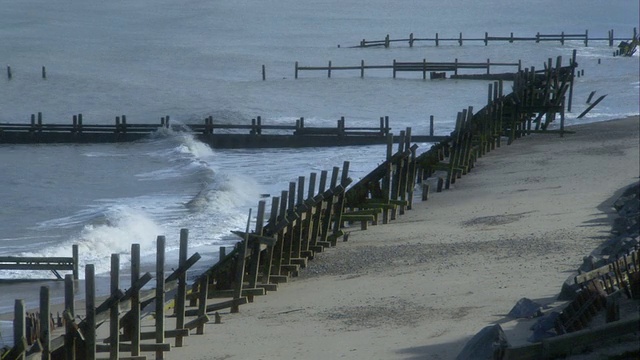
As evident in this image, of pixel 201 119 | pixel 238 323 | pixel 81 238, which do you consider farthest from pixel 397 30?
pixel 238 323

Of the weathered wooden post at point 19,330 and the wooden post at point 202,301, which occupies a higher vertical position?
the weathered wooden post at point 19,330

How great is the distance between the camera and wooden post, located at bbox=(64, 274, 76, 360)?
11195 mm

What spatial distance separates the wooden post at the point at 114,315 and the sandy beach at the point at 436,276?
97 cm

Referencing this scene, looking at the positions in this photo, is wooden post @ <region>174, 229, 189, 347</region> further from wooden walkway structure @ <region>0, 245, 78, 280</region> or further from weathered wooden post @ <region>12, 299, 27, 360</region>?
wooden walkway structure @ <region>0, 245, 78, 280</region>

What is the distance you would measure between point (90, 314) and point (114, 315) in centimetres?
45

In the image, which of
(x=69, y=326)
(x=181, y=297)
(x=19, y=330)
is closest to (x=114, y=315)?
(x=69, y=326)

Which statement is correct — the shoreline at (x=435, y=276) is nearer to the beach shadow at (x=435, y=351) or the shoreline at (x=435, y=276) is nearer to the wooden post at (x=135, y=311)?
the beach shadow at (x=435, y=351)

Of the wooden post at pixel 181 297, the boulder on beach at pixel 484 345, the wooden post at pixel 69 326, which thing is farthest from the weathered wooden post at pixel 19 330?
the boulder on beach at pixel 484 345

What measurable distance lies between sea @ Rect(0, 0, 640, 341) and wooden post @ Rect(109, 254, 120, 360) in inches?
148

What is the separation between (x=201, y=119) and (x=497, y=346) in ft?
146

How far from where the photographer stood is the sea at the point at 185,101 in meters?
25.3

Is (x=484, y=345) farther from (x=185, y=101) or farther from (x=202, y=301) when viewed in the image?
(x=185, y=101)

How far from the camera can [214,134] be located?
39.8 metres

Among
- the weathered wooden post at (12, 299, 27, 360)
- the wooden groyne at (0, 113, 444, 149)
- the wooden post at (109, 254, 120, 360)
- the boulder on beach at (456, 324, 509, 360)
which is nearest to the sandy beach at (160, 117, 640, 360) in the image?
the boulder on beach at (456, 324, 509, 360)
